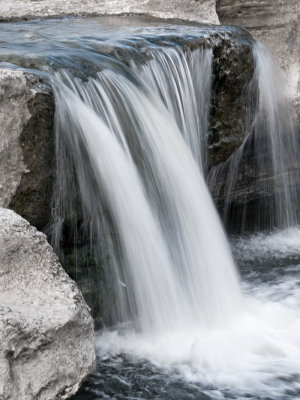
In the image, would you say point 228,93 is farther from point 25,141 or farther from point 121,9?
point 25,141

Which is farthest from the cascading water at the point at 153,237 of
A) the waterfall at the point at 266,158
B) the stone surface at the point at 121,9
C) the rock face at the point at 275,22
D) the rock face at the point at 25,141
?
the rock face at the point at 275,22

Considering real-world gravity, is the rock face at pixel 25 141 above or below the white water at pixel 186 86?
below

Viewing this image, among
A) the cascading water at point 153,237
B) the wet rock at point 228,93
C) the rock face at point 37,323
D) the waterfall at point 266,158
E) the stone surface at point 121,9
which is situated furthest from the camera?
the stone surface at point 121,9

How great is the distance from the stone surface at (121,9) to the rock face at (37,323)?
137 inches

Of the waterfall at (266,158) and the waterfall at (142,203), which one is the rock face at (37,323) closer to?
the waterfall at (142,203)

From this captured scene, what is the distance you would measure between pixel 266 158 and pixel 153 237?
211 cm

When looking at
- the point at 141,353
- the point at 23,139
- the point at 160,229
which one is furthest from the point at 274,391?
the point at 23,139

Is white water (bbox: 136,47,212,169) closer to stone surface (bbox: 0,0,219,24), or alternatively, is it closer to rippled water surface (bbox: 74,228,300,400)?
rippled water surface (bbox: 74,228,300,400)

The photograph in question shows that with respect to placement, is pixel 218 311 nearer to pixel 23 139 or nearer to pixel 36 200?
pixel 36 200

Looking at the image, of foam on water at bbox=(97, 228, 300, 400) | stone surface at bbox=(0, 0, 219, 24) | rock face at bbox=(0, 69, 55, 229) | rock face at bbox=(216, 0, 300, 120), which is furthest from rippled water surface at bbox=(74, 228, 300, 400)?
stone surface at bbox=(0, 0, 219, 24)

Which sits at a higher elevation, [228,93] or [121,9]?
[121,9]

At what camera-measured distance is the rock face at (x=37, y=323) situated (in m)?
2.30

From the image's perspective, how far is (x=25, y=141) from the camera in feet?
9.43

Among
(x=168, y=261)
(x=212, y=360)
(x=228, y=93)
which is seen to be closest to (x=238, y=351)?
(x=212, y=360)
